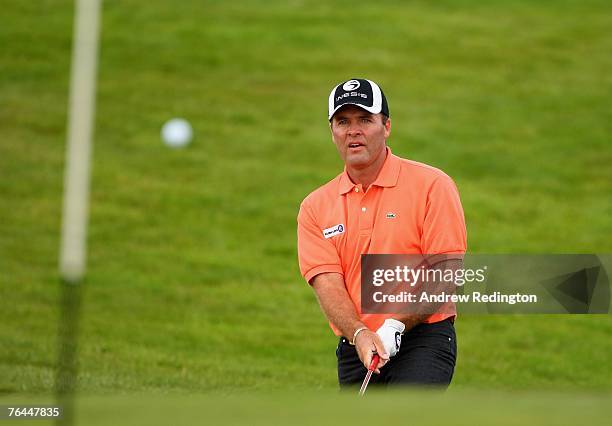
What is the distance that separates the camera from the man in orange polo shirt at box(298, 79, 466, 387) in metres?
7.69

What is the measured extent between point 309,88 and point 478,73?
3846 millimetres

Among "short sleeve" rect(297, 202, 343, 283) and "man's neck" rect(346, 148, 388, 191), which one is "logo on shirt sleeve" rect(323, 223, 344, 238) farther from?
"man's neck" rect(346, 148, 388, 191)

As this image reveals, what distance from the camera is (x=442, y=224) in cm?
768

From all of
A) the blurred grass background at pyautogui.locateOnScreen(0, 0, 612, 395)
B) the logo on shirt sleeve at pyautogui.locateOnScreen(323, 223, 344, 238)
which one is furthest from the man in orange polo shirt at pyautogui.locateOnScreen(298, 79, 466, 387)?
the blurred grass background at pyautogui.locateOnScreen(0, 0, 612, 395)

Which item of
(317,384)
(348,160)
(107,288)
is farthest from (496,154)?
(348,160)

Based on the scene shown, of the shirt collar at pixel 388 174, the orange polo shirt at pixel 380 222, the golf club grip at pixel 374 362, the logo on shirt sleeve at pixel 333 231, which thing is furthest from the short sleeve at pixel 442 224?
the golf club grip at pixel 374 362

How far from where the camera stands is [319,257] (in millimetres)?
8070

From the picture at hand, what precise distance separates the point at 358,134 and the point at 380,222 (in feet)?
1.89

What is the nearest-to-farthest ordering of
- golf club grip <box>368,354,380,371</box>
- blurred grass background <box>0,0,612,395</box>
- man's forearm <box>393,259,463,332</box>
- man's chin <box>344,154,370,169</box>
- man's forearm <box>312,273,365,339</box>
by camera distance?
1. golf club grip <box>368,354,380,371</box>
2. man's forearm <box>393,259,463,332</box>
3. man's forearm <box>312,273,365,339</box>
4. man's chin <box>344,154,370,169</box>
5. blurred grass background <box>0,0,612,395</box>

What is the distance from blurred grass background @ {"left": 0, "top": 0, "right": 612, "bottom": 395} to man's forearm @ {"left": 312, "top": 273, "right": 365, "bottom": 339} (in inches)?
167

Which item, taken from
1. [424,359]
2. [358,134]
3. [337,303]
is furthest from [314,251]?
[424,359]

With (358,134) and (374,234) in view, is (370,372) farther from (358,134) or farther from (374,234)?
(358,134)

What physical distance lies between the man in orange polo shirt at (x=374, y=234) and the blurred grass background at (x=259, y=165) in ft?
13.9

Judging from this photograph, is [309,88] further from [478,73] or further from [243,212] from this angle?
[243,212]
